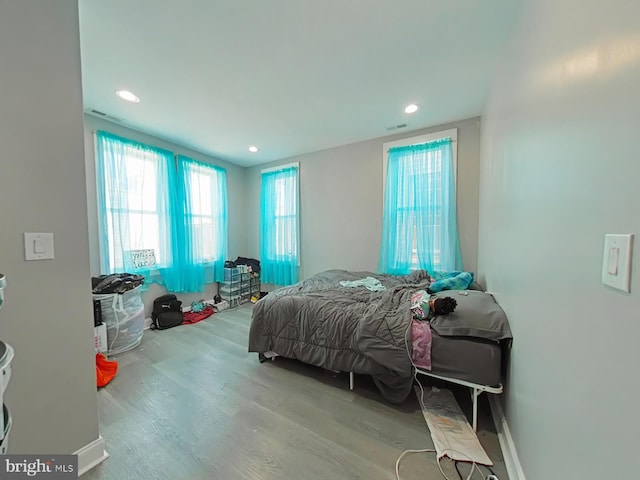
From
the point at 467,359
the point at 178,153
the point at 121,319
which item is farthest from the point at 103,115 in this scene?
the point at 467,359

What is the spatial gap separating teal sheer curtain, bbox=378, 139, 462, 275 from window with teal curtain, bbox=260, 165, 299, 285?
1.58 metres

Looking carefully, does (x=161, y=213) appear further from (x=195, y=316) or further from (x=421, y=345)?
(x=421, y=345)

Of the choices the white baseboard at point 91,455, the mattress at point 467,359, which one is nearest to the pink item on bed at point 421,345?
the mattress at point 467,359

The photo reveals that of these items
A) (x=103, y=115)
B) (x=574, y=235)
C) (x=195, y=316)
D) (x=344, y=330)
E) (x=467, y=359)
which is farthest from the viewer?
(x=195, y=316)

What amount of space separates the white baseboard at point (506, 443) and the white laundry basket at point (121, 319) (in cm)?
330

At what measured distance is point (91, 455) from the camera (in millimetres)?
1253

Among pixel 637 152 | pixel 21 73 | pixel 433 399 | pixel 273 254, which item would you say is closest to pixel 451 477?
pixel 433 399

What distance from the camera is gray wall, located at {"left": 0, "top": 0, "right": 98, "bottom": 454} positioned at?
102cm

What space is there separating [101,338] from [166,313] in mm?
908

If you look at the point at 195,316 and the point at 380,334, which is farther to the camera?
the point at 195,316

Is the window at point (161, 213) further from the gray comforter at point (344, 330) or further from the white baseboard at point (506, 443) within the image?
the white baseboard at point (506, 443)

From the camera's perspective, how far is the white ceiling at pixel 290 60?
1.42 meters

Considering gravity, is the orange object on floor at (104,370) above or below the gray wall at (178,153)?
below

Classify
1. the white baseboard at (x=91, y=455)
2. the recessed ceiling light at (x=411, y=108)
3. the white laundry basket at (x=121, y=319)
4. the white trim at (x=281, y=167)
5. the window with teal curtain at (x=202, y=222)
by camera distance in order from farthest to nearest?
the white trim at (x=281, y=167) → the window with teal curtain at (x=202, y=222) → the recessed ceiling light at (x=411, y=108) → the white laundry basket at (x=121, y=319) → the white baseboard at (x=91, y=455)
